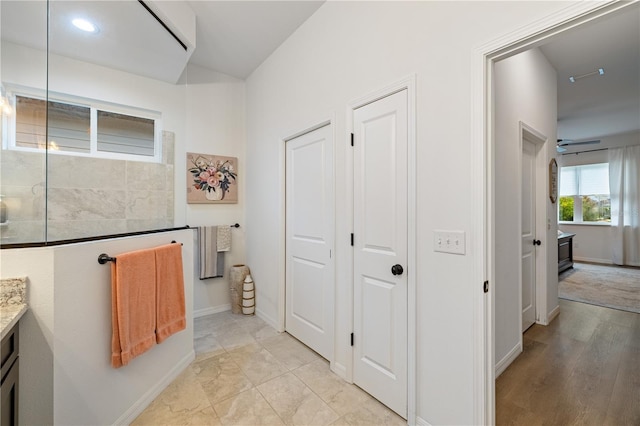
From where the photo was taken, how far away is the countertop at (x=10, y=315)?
103 cm

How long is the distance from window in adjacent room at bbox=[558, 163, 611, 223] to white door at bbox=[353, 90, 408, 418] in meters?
7.61

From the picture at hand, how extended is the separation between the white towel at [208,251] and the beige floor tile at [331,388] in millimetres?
1696

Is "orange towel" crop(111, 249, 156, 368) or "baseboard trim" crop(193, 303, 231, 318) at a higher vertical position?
"orange towel" crop(111, 249, 156, 368)

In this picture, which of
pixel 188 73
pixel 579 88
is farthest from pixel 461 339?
pixel 579 88

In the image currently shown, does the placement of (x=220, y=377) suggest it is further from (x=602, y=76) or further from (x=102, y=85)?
(x=602, y=76)

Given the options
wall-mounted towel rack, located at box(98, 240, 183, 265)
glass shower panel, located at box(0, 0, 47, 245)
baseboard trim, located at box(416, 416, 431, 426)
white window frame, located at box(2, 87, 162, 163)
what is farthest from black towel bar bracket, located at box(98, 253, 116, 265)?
baseboard trim, located at box(416, 416, 431, 426)

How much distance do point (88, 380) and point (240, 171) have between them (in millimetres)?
2636

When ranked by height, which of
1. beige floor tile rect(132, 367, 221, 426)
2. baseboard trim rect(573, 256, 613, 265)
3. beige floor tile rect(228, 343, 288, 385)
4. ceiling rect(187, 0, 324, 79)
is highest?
ceiling rect(187, 0, 324, 79)

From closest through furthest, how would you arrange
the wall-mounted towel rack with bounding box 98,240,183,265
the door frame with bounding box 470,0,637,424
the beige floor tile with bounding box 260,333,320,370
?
the door frame with bounding box 470,0,637,424 < the wall-mounted towel rack with bounding box 98,240,183,265 < the beige floor tile with bounding box 260,333,320,370

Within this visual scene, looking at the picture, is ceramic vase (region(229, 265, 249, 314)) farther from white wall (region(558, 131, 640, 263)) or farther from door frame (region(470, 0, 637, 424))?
white wall (region(558, 131, 640, 263))

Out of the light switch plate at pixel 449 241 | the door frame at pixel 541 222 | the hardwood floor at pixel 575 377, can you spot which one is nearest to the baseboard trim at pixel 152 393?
the light switch plate at pixel 449 241

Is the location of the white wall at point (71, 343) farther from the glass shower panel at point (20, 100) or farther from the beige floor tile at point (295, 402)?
the beige floor tile at point (295, 402)


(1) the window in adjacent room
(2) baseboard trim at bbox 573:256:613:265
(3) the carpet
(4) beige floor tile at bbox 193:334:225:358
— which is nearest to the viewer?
(4) beige floor tile at bbox 193:334:225:358

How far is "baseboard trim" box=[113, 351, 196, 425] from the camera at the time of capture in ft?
5.41
